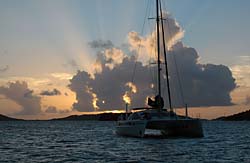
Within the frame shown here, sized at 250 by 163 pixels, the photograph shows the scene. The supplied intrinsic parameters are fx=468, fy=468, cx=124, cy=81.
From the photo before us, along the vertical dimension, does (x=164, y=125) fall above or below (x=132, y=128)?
above

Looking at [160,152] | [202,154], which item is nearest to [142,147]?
[160,152]

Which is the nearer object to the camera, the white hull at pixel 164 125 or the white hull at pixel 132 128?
the white hull at pixel 164 125

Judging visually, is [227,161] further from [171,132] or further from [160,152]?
[171,132]

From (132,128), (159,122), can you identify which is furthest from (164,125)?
(132,128)

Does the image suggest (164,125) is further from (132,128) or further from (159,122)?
(132,128)

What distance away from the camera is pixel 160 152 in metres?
38.4

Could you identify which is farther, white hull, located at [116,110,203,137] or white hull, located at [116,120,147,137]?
white hull, located at [116,120,147,137]

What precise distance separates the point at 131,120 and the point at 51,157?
66.8ft

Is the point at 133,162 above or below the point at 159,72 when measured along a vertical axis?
below

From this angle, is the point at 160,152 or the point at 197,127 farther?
the point at 197,127

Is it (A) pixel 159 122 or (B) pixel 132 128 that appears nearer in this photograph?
(A) pixel 159 122

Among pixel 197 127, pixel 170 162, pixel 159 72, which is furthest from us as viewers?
pixel 159 72

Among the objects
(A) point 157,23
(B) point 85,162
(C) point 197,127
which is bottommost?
(B) point 85,162

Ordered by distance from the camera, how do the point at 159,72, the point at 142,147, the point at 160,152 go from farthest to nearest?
the point at 159,72
the point at 142,147
the point at 160,152
